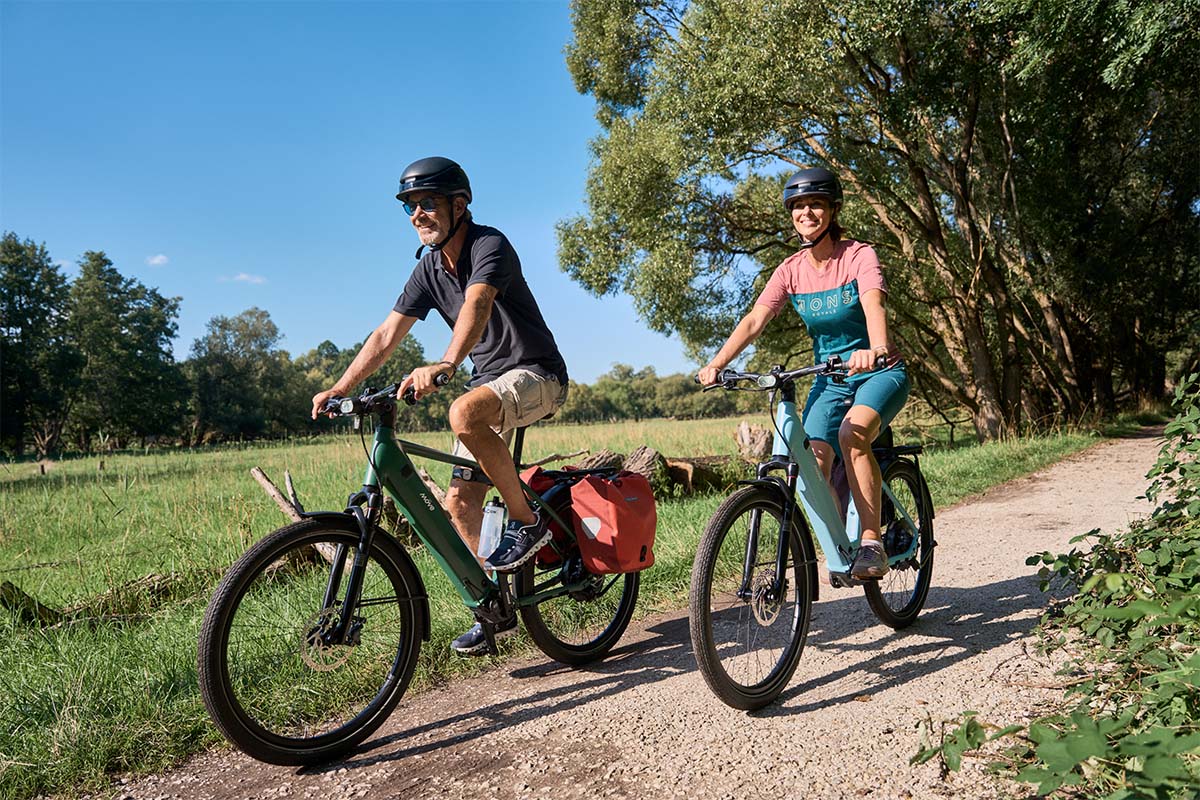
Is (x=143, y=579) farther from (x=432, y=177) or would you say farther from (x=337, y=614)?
(x=432, y=177)

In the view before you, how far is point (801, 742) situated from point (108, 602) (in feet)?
14.4

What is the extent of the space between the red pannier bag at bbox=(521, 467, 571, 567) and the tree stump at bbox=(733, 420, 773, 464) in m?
7.46

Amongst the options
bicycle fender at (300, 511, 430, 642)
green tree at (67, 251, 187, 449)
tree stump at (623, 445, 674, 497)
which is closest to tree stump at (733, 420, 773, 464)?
tree stump at (623, 445, 674, 497)

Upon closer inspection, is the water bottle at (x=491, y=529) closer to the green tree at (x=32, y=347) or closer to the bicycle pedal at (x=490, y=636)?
the bicycle pedal at (x=490, y=636)

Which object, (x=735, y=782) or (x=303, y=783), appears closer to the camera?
(x=735, y=782)

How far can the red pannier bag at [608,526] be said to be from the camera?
11.9ft

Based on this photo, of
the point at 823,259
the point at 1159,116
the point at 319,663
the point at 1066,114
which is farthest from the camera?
the point at 1159,116

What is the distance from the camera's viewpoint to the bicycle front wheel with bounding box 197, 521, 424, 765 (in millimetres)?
2670

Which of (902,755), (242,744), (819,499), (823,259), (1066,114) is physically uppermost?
(1066,114)

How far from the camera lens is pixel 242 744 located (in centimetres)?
267

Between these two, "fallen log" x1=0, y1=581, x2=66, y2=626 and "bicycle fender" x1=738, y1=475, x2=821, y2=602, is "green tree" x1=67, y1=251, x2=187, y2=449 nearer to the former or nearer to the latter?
"fallen log" x1=0, y1=581, x2=66, y2=626

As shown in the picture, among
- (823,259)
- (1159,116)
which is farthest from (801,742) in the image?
(1159,116)

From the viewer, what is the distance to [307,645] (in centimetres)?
296

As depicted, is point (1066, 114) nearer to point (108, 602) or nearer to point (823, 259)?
point (823, 259)
